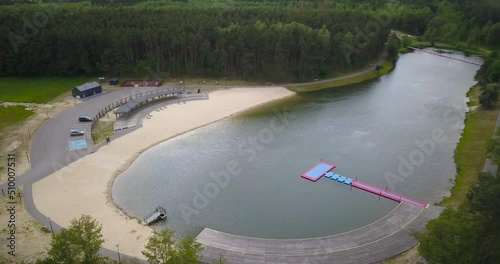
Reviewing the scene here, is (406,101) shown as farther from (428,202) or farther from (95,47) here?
(95,47)

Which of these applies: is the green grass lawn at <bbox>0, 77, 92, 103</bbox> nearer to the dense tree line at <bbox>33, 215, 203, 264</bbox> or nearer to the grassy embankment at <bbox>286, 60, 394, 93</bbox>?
the grassy embankment at <bbox>286, 60, 394, 93</bbox>

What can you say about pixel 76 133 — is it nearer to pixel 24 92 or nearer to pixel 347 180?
pixel 24 92

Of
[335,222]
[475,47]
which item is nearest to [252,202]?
[335,222]

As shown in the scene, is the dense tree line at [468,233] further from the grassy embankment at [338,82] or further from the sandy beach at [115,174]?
the grassy embankment at [338,82]

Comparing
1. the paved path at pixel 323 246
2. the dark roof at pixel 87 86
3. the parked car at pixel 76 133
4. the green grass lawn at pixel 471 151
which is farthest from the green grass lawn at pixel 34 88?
the green grass lawn at pixel 471 151

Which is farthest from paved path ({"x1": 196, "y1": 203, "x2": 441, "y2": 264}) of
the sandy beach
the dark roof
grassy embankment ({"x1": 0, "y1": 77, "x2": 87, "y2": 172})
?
the dark roof
